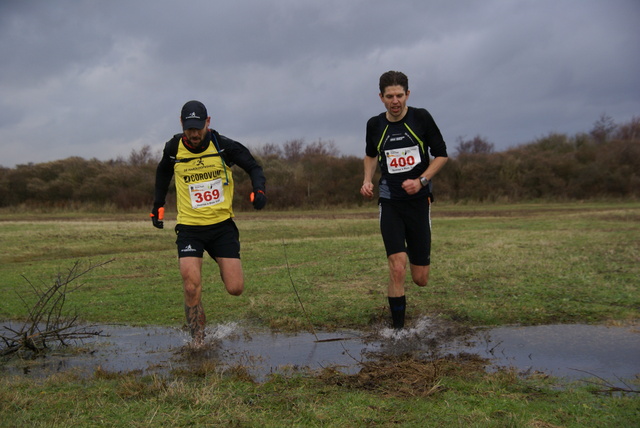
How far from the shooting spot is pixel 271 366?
542cm

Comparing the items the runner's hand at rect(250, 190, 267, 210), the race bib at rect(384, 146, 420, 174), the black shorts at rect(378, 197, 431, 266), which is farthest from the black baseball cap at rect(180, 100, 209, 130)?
the black shorts at rect(378, 197, 431, 266)

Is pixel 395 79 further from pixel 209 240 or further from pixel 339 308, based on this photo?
pixel 339 308

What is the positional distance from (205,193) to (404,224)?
→ 223cm

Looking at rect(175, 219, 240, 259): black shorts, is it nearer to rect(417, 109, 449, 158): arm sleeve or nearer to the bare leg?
the bare leg

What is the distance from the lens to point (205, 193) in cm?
637

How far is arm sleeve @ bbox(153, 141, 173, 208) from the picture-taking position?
645 cm

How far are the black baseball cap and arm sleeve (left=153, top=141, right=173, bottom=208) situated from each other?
0.49m

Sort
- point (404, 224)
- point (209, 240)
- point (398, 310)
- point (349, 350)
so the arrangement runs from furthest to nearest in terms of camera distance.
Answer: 1. point (404, 224)
2. point (398, 310)
3. point (209, 240)
4. point (349, 350)

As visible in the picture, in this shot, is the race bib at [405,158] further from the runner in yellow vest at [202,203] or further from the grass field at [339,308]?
the grass field at [339,308]

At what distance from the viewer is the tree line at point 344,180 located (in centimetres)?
4347

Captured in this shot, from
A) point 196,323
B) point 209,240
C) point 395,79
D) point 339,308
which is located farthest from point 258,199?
point 339,308

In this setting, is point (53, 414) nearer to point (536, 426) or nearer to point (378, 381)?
point (378, 381)

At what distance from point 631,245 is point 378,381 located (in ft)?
38.1

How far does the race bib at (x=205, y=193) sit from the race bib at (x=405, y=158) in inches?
75.9
